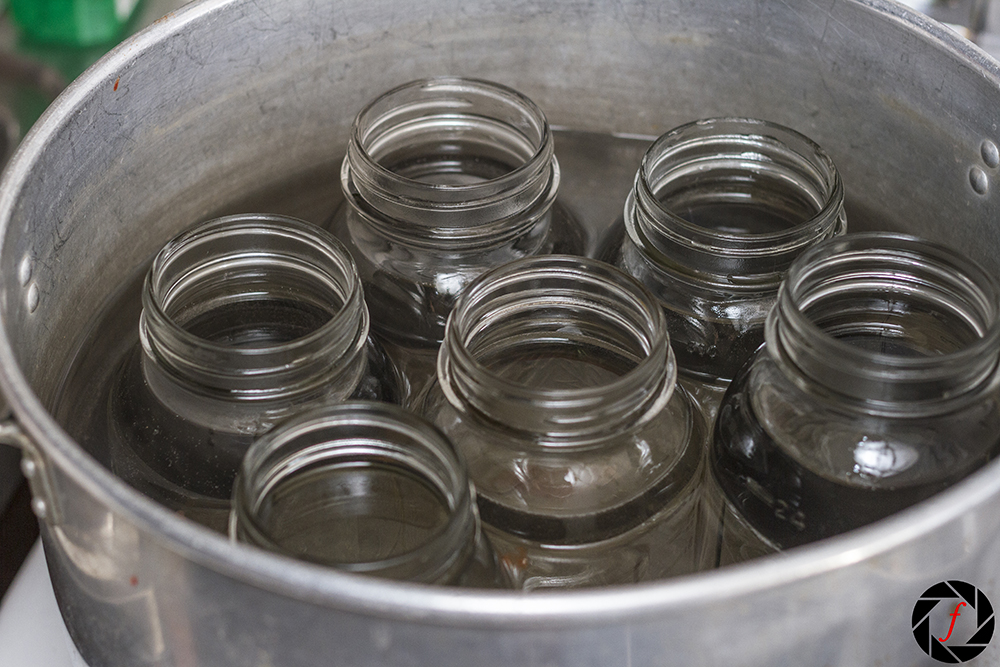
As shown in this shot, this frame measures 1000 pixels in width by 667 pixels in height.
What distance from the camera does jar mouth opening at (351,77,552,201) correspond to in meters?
0.57

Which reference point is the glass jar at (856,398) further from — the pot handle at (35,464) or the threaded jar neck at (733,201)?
→ the pot handle at (35,464)

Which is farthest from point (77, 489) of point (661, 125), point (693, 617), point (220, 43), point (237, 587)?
point (661, 125)

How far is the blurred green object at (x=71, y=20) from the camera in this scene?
0.99 meters

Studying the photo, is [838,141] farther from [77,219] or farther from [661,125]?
[77,219]

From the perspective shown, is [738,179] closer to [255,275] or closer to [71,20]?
[255,275]

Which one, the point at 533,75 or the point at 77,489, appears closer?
the point at 77,489

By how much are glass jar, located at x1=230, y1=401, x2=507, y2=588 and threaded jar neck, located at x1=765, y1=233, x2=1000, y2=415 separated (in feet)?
0.48

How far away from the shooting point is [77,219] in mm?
526

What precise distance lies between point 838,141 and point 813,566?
0.38m

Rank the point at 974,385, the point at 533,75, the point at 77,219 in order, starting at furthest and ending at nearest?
the point at 533,75 → the point at 77,219 → the point at 974,385

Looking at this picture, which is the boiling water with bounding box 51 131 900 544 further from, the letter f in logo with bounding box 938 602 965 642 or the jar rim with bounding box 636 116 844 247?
the letter f in logo with bounding box 938 602 965 642

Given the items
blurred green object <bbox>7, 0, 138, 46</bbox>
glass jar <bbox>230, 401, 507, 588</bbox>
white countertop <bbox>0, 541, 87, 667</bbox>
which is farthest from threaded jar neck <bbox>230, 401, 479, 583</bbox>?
blurred green object <bbox>7, 0, 138, 46</bbox>

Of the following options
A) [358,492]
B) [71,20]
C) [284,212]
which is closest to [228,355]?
[358,492]

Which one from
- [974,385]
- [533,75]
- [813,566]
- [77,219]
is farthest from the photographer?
[533,75]
